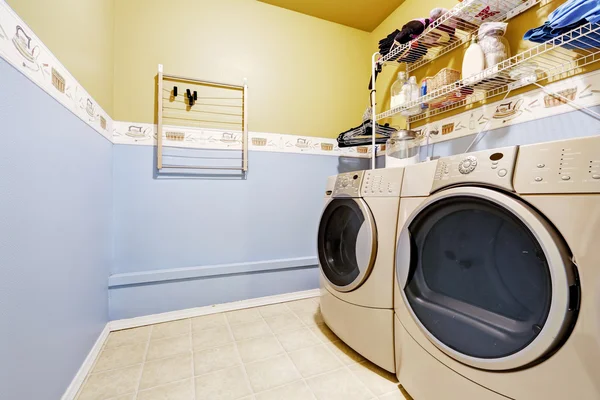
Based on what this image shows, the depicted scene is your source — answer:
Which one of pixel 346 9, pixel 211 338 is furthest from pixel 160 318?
pixel 346 9

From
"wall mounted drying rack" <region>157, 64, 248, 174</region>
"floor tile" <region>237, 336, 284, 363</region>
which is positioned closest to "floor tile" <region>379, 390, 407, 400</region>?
"floor tile" <region>237, 336, 284, 363</region>

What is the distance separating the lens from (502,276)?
70cm

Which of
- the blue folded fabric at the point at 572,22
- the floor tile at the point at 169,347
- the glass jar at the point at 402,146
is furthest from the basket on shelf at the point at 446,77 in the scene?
the floor tile at the point at 169,347

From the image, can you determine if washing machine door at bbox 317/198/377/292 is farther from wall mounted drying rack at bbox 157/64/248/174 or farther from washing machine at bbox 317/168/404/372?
wall mounted drying rack at bbox 157/64/248/174

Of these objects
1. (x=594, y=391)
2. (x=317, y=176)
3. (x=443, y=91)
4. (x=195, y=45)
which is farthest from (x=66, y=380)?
(x=443, y=91)

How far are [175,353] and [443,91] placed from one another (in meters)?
1.91

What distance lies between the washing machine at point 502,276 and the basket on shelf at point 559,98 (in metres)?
0.67

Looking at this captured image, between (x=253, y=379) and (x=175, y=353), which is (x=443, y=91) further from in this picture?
(x=175, y=353)

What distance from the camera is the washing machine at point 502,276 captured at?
0.53m

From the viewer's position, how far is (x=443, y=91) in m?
1.36

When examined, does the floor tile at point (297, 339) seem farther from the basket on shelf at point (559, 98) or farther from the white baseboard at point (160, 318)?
the basket on shelf at point (559, 98)

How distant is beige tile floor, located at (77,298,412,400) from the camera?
989 millimetres

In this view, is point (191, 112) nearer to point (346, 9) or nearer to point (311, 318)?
point (346, 9)

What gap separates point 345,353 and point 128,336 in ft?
3.83
